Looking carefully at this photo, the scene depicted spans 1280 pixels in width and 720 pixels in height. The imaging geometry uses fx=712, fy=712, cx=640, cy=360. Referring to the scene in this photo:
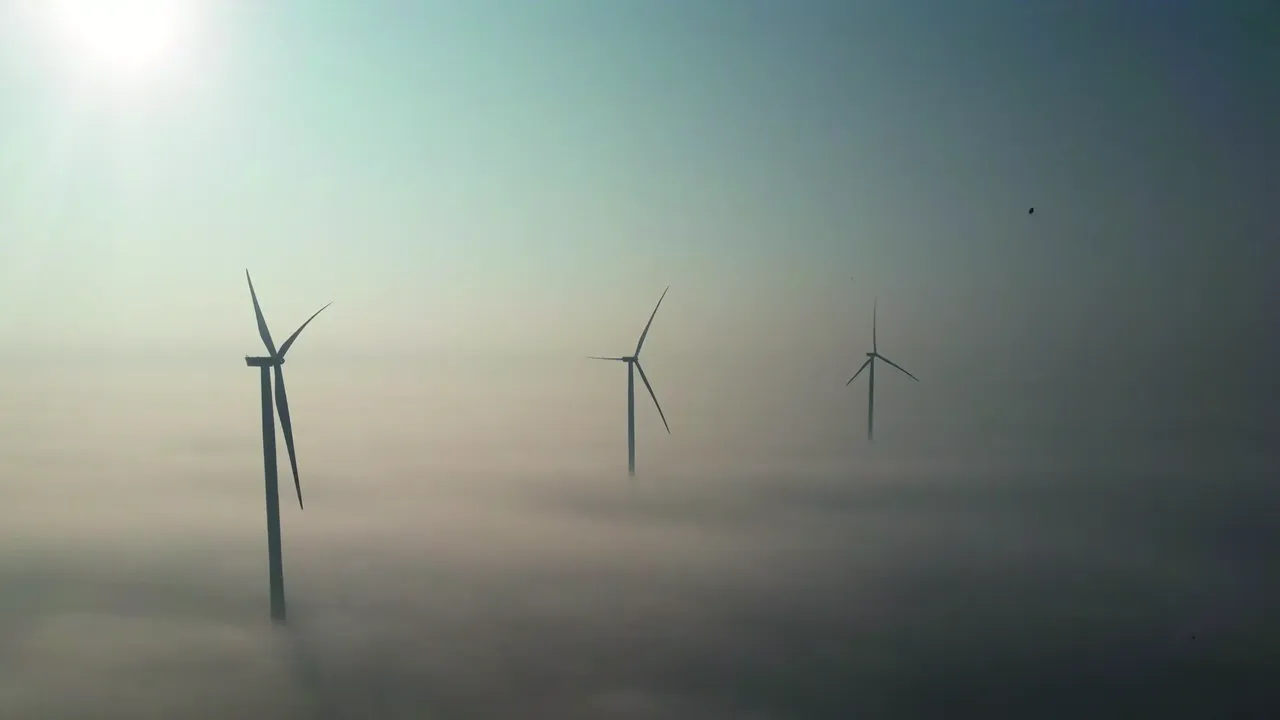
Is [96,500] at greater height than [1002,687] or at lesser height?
lesser

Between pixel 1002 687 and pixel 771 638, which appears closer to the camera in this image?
pixel 1002 687

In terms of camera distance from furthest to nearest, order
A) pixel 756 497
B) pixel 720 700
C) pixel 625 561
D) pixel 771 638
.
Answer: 1. pixel 756 497
2. pixel 625 561
3. pixel 771 638
4. pixel 720 700

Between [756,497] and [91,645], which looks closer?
[91,645]

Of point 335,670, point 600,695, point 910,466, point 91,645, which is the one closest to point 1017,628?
point 600,695

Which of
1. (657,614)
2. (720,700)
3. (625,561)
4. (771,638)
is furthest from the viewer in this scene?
(625,561)

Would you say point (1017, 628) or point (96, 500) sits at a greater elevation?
point (1017, 628)

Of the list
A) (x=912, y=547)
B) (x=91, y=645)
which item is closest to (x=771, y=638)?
(x=912, y=547)

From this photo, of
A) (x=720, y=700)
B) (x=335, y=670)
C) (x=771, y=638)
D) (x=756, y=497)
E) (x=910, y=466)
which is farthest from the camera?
(x=910, y=466)

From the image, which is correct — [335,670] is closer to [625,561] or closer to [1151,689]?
[625,561]

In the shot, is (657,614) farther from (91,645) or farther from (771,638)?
(91,645)
